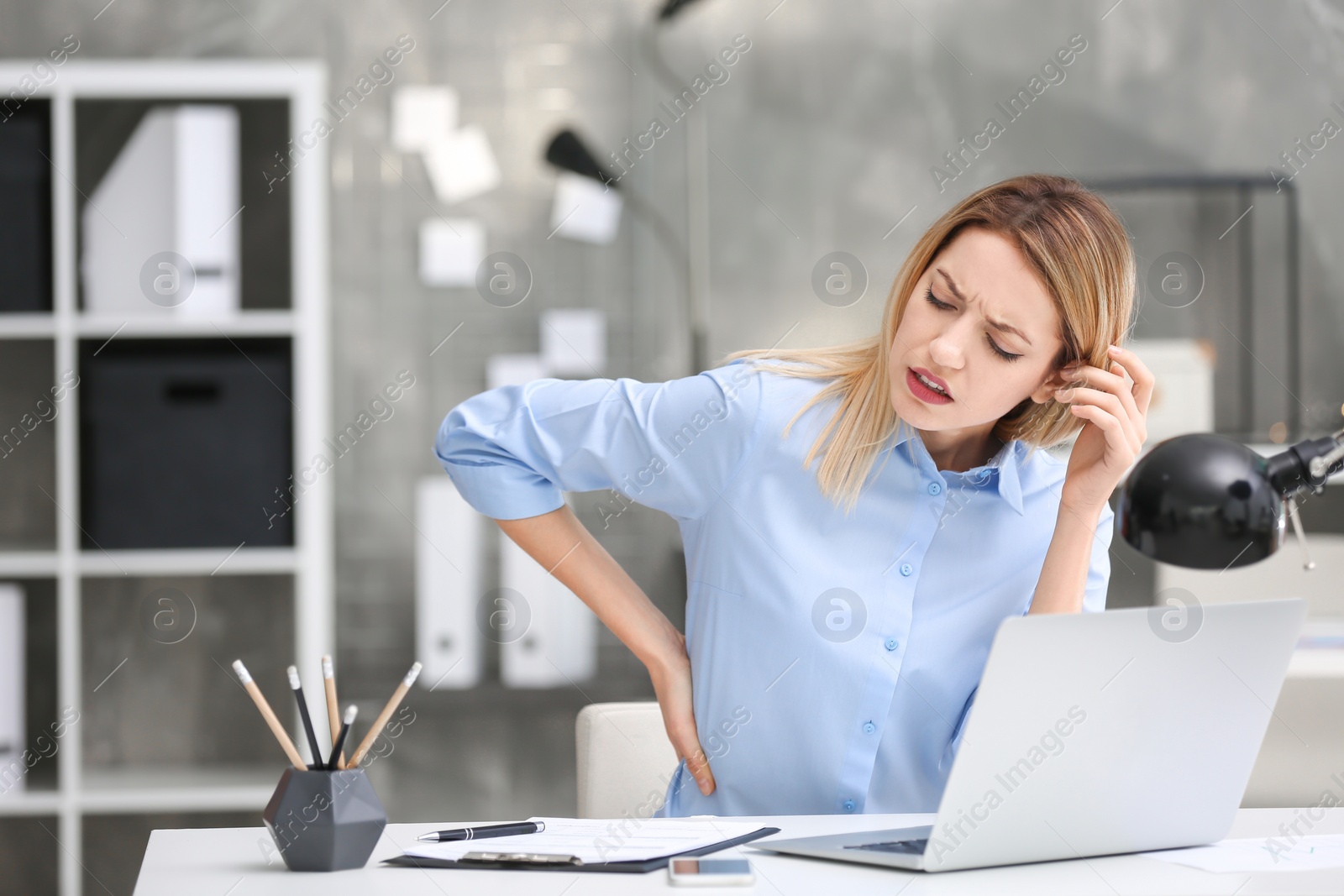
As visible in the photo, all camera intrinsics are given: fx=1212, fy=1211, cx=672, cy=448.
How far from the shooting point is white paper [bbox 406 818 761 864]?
97 cm

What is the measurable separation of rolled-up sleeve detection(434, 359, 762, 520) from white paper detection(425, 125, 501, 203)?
4.66ft

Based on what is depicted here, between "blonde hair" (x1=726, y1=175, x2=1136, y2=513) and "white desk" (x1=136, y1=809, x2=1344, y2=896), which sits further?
"blonde hair" (x1=726, y1=175, x2=1136, y2=513)

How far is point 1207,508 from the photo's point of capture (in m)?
0.85

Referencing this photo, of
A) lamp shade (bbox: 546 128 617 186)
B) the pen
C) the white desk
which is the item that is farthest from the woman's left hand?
lamp shade (bbox: 546 128 617 186)

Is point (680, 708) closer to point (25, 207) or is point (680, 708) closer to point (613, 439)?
point (613, 439)

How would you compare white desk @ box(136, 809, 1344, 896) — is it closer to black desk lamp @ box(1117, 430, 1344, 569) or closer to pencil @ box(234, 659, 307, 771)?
pencil @ box(234, 659, 307, 771)

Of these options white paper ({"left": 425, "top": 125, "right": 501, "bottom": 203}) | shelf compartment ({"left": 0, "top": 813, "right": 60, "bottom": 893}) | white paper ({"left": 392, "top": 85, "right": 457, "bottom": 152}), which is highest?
white paper ({"left": 392, "top": 85, "right": 457, "bottom": 152})

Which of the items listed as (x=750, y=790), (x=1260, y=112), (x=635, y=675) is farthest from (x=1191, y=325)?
(x=750, y=790)

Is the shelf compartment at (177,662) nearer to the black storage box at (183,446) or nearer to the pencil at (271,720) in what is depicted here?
the black storage box at (183,446)

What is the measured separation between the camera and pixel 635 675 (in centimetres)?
269

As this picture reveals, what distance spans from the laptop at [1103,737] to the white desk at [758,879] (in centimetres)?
2

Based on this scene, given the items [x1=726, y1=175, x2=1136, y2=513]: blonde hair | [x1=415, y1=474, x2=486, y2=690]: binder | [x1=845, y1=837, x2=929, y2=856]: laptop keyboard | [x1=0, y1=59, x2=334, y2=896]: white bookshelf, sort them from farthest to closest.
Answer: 1. [x1=415, y1=474, x2=486, y2=690]: binder
2. [x1=0, y1=59, x2=334, y2=896]: white bookshelf
3. [x1=726, y1=175, x2=1136, y2=513]: blonde hair
4. [x1=845, y1=837, x2=929, y2=856]: laptop keyboard

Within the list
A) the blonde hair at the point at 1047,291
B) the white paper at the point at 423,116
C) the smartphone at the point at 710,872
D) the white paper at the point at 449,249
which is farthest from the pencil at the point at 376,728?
the white paper at the point at 423,116

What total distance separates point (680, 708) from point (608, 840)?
34cm
